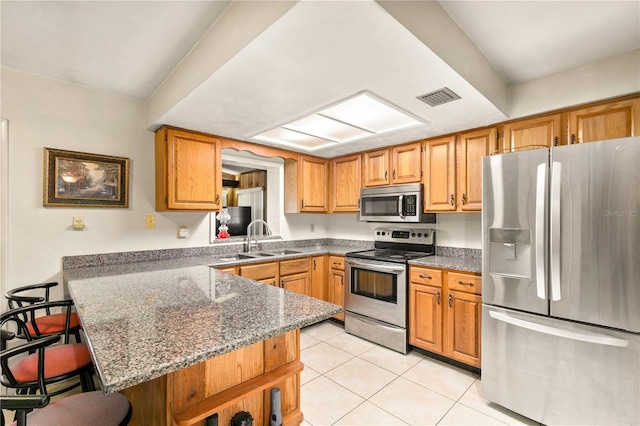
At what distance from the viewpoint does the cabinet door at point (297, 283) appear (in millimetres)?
3305

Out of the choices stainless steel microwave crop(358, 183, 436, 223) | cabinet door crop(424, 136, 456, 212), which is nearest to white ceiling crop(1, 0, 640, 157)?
cabinet door crop(424, 136, 456, 212)

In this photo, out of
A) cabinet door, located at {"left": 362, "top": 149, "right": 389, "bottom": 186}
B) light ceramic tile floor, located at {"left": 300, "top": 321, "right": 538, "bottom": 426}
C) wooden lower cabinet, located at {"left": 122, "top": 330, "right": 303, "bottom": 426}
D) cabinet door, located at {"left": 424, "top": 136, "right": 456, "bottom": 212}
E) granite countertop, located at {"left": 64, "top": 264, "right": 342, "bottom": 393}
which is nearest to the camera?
granite countertop, located at {"left": 64, "top": 264, "right": 342, "bottom": 393}

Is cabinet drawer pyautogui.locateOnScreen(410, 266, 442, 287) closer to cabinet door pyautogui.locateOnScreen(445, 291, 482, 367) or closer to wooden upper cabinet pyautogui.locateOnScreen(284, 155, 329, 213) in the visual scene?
cabinet door pyautogui.locateOnScreen(445, 291, 482, 367)

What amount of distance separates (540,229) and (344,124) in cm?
170

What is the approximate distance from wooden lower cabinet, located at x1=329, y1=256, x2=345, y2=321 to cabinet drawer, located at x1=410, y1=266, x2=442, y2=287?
0.92 metres

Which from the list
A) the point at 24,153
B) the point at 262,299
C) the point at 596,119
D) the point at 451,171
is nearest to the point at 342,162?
the point at 451,171

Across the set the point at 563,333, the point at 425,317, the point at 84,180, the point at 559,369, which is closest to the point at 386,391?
the point at 425,317

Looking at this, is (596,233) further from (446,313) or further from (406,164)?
(406,164)

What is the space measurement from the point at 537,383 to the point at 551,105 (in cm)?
195

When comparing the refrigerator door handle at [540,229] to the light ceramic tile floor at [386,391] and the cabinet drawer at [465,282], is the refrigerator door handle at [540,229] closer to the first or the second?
the cabinet drawer at [465,282]

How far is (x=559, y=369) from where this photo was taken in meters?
1.83

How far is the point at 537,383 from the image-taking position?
1.91m

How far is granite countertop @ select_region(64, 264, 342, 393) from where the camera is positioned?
86cm

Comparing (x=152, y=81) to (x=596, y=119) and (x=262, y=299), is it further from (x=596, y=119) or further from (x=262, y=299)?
(x=596, y=119)
